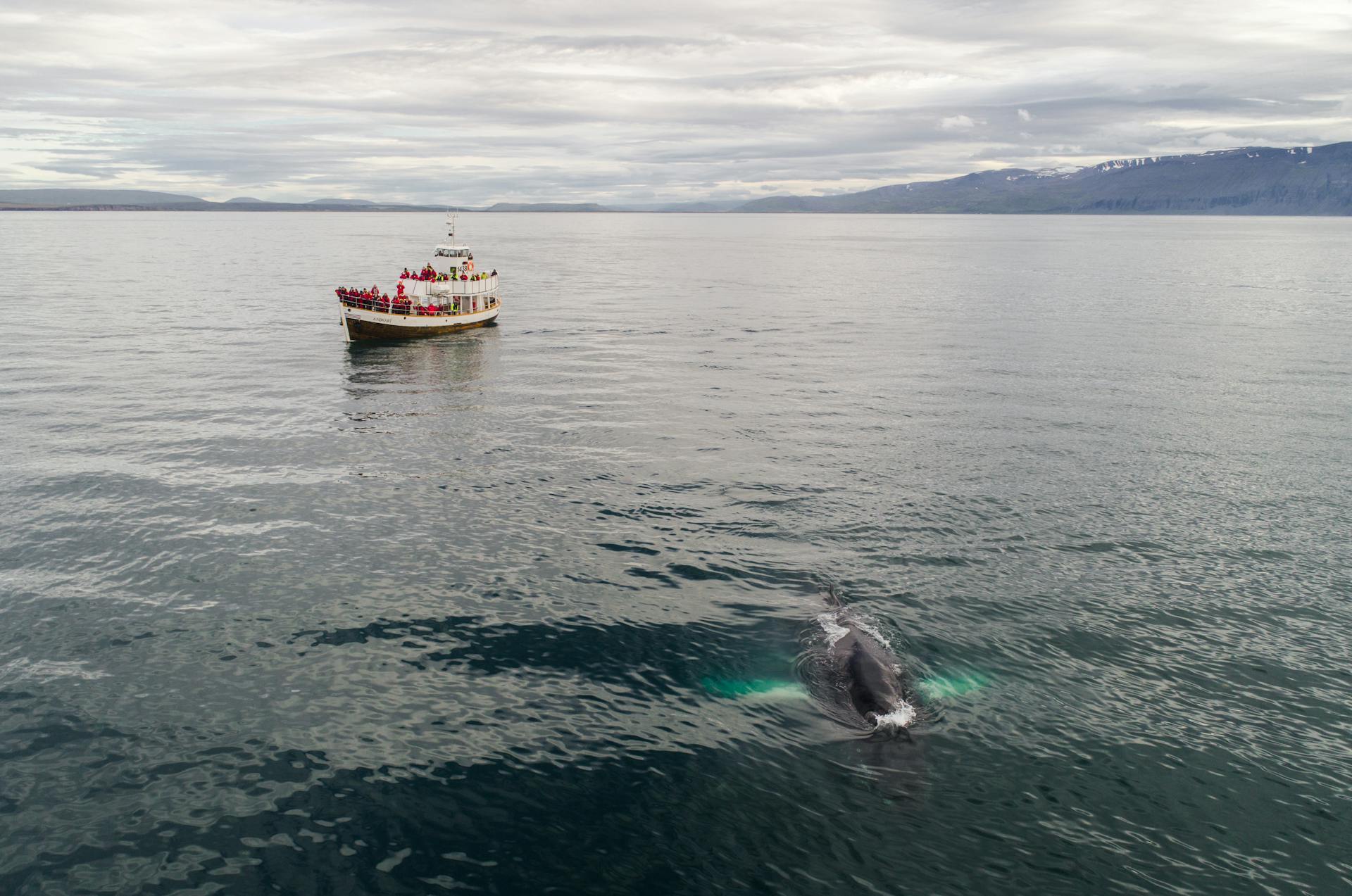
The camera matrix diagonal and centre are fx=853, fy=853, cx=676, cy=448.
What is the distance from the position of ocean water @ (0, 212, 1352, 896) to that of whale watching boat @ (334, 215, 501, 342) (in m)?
17.7

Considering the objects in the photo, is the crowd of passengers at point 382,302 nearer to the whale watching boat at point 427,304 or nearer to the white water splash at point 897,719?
the whale watching boat at point 427,304

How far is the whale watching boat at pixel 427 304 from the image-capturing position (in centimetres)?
7200

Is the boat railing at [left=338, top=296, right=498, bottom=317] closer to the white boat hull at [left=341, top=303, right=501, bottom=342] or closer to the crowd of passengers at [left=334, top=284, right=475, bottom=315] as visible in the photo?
the crowd of passengers at [left=334, top=284, right=475, bottom=315]

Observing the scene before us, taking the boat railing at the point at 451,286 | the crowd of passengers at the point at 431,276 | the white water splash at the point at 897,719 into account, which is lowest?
the white water splash at the point at 897,719

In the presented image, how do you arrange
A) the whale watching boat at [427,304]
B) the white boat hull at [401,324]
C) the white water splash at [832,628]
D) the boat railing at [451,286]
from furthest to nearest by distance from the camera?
the boat railing at [451,286] → the whale watching boat at [427,304] → the white boat hull at [401,324] → the white water splash at [832,628]

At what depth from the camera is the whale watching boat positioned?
72000mm

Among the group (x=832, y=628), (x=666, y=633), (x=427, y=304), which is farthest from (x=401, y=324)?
(x=832, y=628)

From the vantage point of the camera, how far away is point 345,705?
67.5 ft

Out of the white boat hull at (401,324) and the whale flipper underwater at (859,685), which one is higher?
the white boat hull at (401,324)

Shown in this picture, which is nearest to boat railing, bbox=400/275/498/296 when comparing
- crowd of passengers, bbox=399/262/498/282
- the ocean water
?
crowd of passengers, bbox=399/262/498/282

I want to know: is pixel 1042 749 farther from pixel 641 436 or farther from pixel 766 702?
pixel 641 436

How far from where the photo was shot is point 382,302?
7306cm

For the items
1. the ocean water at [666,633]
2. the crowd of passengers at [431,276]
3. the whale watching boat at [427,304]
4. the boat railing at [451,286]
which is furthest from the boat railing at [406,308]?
the ocean water at [666,633]

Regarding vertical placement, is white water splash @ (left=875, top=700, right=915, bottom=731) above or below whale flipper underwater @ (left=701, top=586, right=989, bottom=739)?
below
